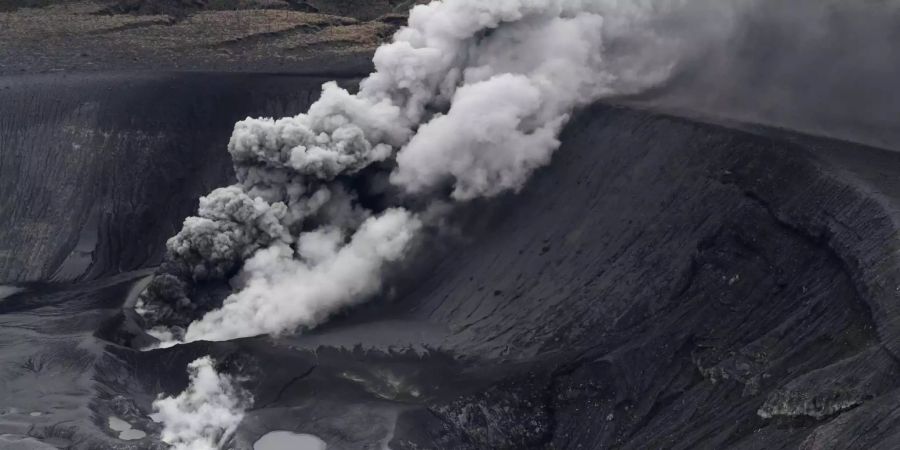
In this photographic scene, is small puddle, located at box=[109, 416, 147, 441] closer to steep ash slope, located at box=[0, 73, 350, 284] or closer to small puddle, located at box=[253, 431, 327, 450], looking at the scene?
small puddle, located at box=[253, 431, 327, 450]

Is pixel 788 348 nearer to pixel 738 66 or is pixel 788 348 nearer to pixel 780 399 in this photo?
pixel 780 399

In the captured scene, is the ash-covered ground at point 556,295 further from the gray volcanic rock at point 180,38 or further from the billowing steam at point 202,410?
the gray volcanic rock at point 180,38

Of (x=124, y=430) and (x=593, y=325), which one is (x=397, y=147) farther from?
(x=124, y=430)

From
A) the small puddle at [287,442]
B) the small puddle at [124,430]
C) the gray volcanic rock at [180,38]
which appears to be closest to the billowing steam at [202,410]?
the small puddle at [124,430]

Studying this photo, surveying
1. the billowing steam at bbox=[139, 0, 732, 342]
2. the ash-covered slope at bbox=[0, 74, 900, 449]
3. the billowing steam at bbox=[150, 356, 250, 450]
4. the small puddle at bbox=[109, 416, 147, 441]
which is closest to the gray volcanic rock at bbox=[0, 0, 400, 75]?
the billowing steam at bbox=[139, 0, 732, 342]

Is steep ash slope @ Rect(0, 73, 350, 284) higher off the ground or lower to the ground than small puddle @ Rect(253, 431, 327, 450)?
higher
